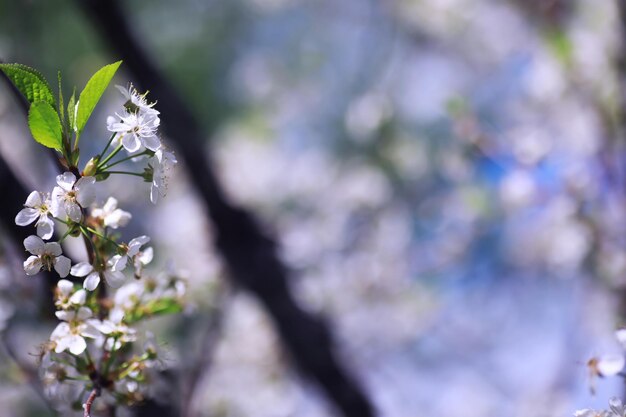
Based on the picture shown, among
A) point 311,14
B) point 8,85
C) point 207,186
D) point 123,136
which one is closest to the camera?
point 123,136

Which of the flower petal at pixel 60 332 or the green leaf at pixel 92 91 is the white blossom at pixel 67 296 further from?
the green leaf at pixel 92 91

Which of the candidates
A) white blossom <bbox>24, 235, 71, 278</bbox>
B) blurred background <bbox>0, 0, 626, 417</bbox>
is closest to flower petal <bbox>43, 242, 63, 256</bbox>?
white blossom <bbox>24, 235, 71, 278</bbox>

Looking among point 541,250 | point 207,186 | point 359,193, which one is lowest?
point 359,193

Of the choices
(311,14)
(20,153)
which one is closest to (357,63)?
(311,14)

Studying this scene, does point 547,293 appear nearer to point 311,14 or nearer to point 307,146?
point 307,146

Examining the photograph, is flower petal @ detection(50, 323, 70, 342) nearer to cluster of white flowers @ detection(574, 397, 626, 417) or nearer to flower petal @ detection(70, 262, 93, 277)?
flower petal @ detection(70, 262, 93, 277)

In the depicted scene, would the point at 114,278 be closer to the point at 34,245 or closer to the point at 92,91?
the point at 34,245
